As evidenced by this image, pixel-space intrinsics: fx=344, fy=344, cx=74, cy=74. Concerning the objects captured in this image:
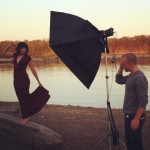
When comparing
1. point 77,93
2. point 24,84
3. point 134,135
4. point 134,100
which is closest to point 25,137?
point 24,84

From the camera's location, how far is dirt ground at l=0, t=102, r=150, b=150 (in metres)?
7.91

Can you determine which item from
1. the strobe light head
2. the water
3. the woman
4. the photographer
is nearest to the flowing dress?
the woman

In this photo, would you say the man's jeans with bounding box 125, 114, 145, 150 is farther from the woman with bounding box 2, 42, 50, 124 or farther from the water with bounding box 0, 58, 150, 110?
the woman with bounding box 2, 42, 50, 124

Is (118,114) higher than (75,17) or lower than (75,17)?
lower

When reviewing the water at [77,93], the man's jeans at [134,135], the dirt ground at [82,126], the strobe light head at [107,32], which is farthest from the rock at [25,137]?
the strobe light head at [107,32]

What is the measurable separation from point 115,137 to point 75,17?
7.34ft

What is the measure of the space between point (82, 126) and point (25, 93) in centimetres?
257

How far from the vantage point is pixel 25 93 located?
776 centimetres

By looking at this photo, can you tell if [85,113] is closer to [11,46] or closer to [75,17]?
[11,46]

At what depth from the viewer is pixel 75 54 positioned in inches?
243

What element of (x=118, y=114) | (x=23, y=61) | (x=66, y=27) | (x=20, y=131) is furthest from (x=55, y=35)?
(x=118, y=114)

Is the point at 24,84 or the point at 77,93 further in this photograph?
the point at 77,93

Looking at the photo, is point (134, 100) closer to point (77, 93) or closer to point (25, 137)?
point (25, 137)

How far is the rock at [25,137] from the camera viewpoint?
269 inches
